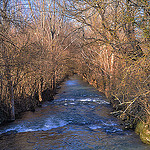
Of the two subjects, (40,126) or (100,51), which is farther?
(40,126)

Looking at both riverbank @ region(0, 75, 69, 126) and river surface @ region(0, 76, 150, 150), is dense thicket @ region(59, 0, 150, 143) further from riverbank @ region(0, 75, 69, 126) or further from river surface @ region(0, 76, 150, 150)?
riverbank @ region(0, 75, 69, 126)

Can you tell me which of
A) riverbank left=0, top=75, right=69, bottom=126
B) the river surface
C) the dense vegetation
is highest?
the dense vegetation

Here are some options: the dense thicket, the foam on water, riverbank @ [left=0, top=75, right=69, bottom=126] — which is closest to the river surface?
the foam on water

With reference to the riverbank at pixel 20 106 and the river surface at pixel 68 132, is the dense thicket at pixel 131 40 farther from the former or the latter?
the riverbank at pixel 20 106

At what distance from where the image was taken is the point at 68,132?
22.8ft

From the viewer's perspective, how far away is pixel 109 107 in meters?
10.3

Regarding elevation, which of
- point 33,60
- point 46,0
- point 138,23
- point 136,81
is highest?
point 46,0

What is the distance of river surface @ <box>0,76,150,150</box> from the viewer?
19.2 ft

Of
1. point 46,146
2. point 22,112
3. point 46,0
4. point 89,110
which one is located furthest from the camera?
point 46,0

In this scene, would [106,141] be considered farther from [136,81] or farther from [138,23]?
[138,23]

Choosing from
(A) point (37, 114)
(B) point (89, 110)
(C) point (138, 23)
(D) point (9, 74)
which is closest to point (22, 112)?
(A) point (37, 114)

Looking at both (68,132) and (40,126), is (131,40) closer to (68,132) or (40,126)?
(68,132)

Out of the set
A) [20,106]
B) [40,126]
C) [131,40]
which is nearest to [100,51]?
[131,40]

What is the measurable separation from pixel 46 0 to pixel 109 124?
394 inches
